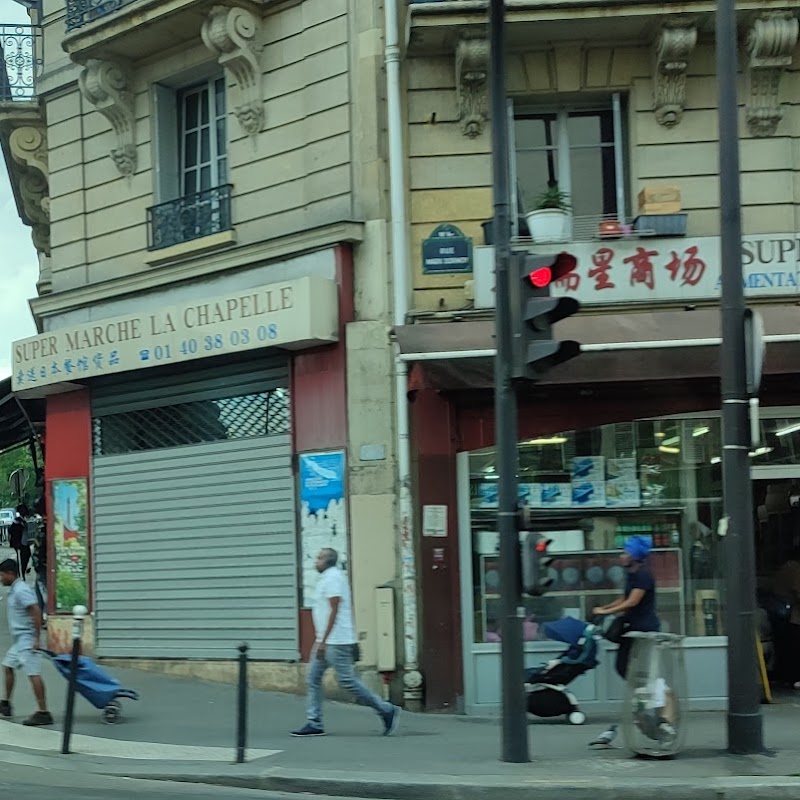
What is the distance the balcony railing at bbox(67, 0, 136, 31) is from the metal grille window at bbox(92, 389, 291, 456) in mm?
4671

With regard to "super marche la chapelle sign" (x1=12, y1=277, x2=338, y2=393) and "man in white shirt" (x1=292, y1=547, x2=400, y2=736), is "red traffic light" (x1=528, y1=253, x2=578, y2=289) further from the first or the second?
"super marche la chapelle sign" (x1=12, y1=277, x2=338, y2=393)

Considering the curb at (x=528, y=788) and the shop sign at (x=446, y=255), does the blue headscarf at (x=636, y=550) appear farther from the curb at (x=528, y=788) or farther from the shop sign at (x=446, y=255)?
the shop sign at (x=446, y=255)

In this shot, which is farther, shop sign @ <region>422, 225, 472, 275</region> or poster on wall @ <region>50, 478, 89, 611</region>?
poster on wall @ <region>50, 478, 89, 611</region>

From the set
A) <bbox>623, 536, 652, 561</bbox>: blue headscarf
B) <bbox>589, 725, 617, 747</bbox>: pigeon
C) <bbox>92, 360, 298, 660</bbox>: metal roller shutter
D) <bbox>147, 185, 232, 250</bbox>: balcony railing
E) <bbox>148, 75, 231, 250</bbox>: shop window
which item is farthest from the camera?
<bbox>148, 75, 231, 250</bbox>: shop window

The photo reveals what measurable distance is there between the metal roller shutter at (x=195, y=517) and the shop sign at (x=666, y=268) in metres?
3.42

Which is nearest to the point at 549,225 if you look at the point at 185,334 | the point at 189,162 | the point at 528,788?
the point at 185,334

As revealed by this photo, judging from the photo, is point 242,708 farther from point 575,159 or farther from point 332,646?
point 575,159

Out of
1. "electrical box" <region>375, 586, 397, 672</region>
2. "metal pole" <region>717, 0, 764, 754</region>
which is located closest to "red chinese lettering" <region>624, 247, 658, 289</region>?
"metal pole" <region>717, 0, 764, 754</region>

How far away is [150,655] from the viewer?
14.2 metres

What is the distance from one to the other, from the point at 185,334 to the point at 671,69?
5.81m

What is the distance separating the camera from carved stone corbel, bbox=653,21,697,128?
466 inches

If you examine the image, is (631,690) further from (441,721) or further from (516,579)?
(441,721)

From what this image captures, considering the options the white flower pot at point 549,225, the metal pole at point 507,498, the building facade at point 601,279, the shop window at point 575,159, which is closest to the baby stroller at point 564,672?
the building facade at point 601,279

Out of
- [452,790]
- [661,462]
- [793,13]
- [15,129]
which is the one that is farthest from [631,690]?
[15,129]
